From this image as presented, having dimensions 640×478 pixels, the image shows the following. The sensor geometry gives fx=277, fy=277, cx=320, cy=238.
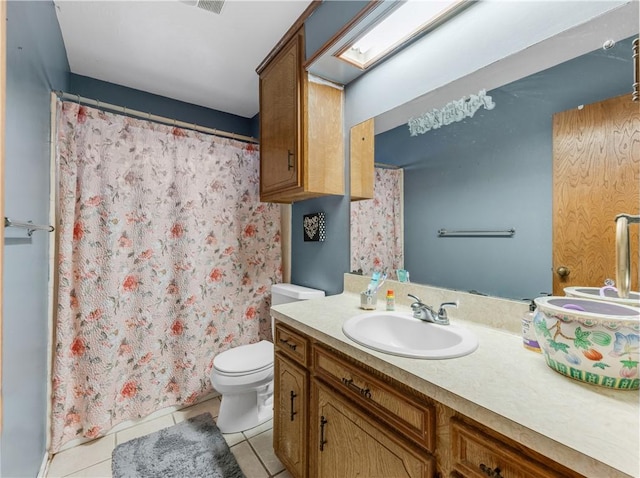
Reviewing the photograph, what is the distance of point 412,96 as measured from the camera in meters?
1.31

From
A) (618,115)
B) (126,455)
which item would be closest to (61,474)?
(126,455)

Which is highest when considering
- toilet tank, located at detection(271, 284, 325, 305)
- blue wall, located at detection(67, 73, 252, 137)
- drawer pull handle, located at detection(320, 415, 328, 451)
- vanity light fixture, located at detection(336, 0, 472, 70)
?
blue wall, located at detection(67, 73, 252, 137)

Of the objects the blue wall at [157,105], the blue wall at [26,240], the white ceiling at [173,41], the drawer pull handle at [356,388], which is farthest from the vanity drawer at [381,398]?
the blue wall at [157,105]

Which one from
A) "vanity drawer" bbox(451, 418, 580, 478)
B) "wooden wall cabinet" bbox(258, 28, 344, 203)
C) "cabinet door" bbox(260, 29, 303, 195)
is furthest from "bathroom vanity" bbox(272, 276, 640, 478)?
"cabinet door" bbox(260, 29, 303, 195)

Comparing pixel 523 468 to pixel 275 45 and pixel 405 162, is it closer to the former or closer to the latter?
pixel 405 162

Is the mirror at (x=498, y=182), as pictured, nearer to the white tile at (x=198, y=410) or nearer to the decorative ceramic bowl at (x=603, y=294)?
the decorative ceramic bowl at (x=603, y=294)

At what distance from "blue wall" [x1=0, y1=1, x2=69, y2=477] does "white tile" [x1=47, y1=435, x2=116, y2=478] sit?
0.38 feet

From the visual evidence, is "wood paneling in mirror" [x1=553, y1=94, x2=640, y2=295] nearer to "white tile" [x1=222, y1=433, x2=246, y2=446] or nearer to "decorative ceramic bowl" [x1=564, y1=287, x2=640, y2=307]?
"decorative ceramic bowl" [x1=564, y1=287, x2=640, y2=307]

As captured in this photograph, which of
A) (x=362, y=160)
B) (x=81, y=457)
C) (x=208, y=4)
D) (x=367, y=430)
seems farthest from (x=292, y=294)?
(x=208, y=4)

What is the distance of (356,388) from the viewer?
0.91 metres

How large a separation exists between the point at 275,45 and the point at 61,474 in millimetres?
2629

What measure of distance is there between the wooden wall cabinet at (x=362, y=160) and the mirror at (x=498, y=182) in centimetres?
21

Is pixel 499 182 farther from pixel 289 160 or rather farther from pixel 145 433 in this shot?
pixel 145 433

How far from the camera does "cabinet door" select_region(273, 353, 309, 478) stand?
116 centimetres
